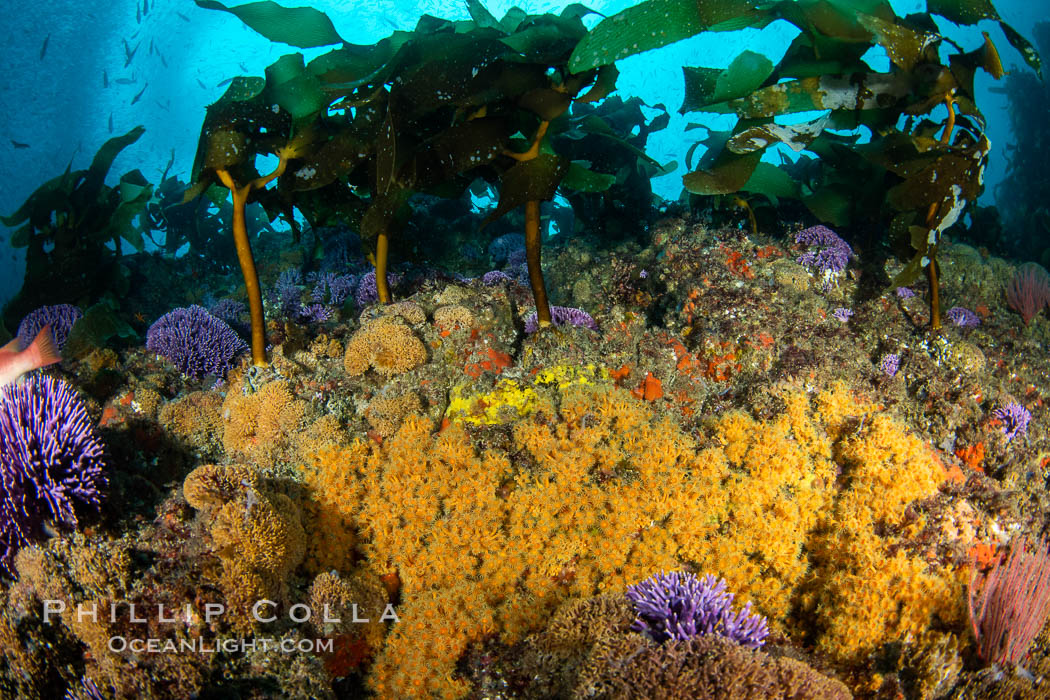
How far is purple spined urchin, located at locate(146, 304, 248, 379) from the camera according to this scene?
13.0ft

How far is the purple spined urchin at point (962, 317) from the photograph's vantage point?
13.5 feet

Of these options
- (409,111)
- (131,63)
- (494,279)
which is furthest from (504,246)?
(131,63)

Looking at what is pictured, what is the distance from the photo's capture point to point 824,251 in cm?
432

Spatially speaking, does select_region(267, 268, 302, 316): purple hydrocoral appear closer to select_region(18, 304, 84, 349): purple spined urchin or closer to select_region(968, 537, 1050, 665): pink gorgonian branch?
select_region(18, 304, 84, 349): purple spined urchin

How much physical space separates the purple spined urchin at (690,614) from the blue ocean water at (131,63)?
31113 millimetres

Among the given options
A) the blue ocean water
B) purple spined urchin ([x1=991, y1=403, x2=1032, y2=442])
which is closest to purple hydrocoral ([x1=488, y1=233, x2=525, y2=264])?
purple spined urchin ([x1=991, y1=403, x2=1032, y2=442])

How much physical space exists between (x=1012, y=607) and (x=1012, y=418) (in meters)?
1.64

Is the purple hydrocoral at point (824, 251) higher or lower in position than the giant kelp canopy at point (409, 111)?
lower

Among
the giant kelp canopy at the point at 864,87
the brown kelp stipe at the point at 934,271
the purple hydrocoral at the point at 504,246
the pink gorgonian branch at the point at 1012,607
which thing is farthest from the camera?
the purple hydrocoral at the point at 504,246

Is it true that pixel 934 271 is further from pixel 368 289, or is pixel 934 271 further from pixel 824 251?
pixel 368 289

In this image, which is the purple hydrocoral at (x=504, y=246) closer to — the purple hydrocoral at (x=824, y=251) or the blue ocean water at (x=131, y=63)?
the purple hydrocoral at (x=824, y=251)

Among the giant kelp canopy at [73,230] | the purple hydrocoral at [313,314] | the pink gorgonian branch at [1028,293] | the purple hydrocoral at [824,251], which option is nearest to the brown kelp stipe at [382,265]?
the purple hydrocoral at [313,314]

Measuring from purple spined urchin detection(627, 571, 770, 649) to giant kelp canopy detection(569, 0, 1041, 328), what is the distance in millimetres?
2931

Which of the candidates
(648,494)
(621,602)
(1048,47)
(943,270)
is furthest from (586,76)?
(1048,47)
